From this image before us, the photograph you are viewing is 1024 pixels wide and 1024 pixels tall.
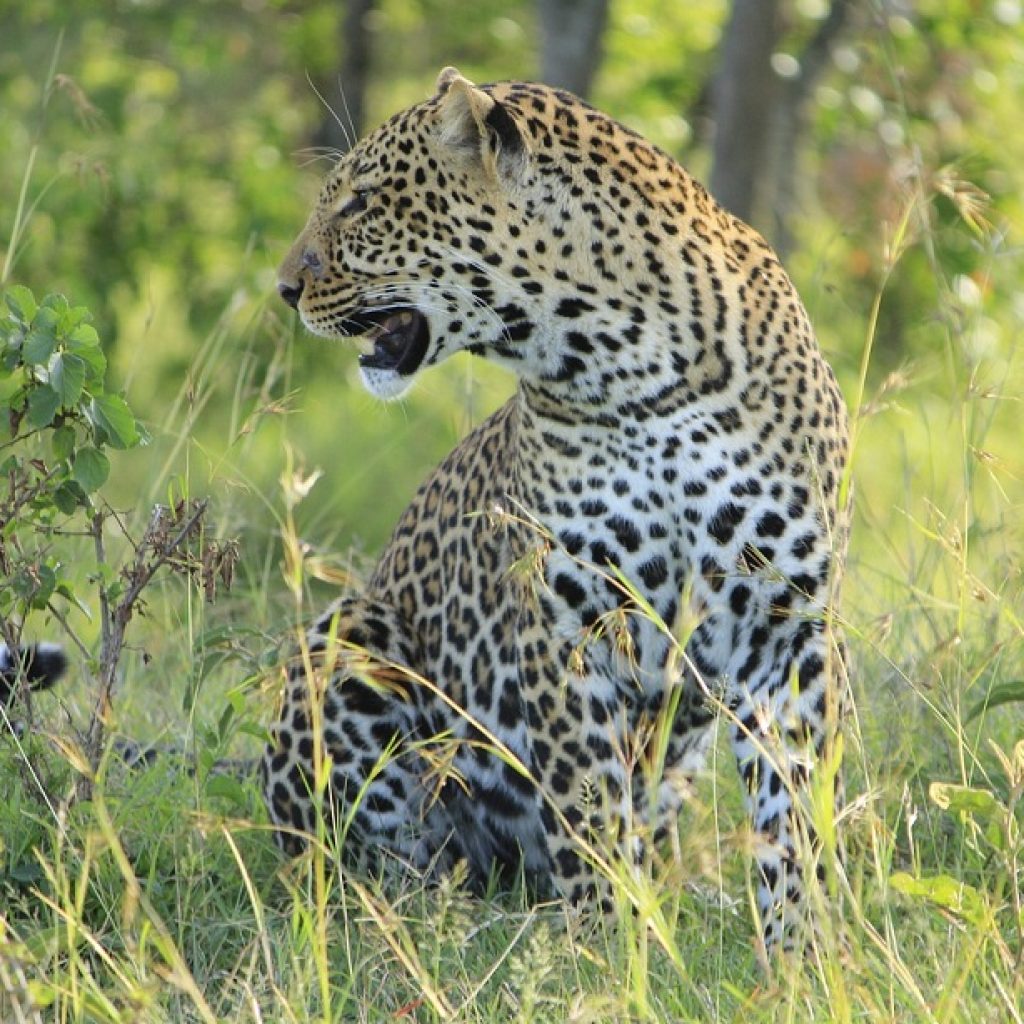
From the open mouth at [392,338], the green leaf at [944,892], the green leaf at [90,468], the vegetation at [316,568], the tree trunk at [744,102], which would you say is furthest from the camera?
the tree trunk at [744,102]

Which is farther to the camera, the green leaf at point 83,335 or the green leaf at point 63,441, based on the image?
the green leaf at point 63,441

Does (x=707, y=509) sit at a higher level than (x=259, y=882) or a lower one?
higher

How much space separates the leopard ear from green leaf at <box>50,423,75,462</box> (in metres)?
1.07

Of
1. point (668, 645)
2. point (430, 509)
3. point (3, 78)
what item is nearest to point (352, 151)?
point (430, 509)

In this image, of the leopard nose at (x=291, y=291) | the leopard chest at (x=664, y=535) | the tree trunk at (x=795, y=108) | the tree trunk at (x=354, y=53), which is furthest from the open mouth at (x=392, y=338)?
the tree trunk at (x=354, y=53)

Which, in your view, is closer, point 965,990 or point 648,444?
point 965,990

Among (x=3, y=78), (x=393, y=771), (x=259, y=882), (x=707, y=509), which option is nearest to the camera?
(x=707, y=509)

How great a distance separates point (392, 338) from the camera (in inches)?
178

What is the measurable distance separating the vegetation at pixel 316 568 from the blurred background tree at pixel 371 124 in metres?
0.05

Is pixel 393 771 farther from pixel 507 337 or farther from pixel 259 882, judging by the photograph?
pixel 507 337

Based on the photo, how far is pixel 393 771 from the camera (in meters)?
4.90

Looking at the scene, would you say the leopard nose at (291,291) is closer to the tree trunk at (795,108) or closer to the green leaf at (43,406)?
the green leaf at (43,406)

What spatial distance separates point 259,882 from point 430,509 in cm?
→ 112

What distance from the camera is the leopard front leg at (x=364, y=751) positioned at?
15.7ft
